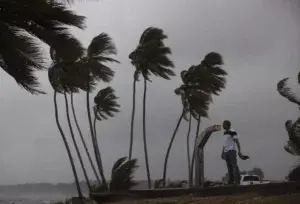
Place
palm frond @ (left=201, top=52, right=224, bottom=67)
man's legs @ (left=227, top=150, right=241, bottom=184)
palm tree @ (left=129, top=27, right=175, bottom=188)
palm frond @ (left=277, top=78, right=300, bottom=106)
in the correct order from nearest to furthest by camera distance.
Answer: man's legs @ (left=227, top=150, right=241, bottom=184)
palm frond @ (left=277, top=78, right=300, bottom=106)
palm tree @ (left=129, top=27, right=175, bottom=188)
palm frond @ (left=201, top=52, right=224, bottom=67)

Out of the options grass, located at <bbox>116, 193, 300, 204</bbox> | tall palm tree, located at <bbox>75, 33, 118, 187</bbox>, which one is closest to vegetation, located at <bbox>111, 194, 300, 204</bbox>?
grass, located at <bbox>116, 193, 300, 204</bbox>

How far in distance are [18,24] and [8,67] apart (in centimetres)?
79

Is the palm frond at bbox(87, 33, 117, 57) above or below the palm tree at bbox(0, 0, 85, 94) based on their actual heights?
above

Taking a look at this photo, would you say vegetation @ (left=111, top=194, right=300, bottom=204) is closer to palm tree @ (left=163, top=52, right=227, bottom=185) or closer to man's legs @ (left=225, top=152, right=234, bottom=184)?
man's legs @ (left=225, top=152, right=234, bottom=184)

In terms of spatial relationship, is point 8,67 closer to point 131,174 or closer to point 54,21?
point 54,21

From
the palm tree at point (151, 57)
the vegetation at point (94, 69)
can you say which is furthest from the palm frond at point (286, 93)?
the palm tree at point (151, 57)

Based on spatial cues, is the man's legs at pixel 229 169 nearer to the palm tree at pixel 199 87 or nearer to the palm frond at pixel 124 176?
the palm frond at pixel 124 176

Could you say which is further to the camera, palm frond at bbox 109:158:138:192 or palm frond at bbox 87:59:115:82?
palm frond at bbox 87:59:115:82

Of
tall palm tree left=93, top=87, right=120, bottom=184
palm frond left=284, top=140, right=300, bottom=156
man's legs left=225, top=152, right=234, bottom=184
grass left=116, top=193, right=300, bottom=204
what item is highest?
tall palm tree left=93, top=87, right=120, bottom=184

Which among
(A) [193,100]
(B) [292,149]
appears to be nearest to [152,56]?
(A) [193,100]

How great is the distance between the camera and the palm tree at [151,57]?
89.9 ft

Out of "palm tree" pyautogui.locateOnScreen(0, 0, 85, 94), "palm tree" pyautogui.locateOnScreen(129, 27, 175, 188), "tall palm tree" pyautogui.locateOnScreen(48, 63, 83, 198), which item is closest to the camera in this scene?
"palm tree" pyautogui.locateOnScreen(0, 0, 85, 94)

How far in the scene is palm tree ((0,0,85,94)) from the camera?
28.8ft

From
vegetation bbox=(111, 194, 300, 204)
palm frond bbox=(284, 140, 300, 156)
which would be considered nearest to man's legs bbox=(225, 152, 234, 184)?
vegetation bbox=(111, 194, 300, 204)
